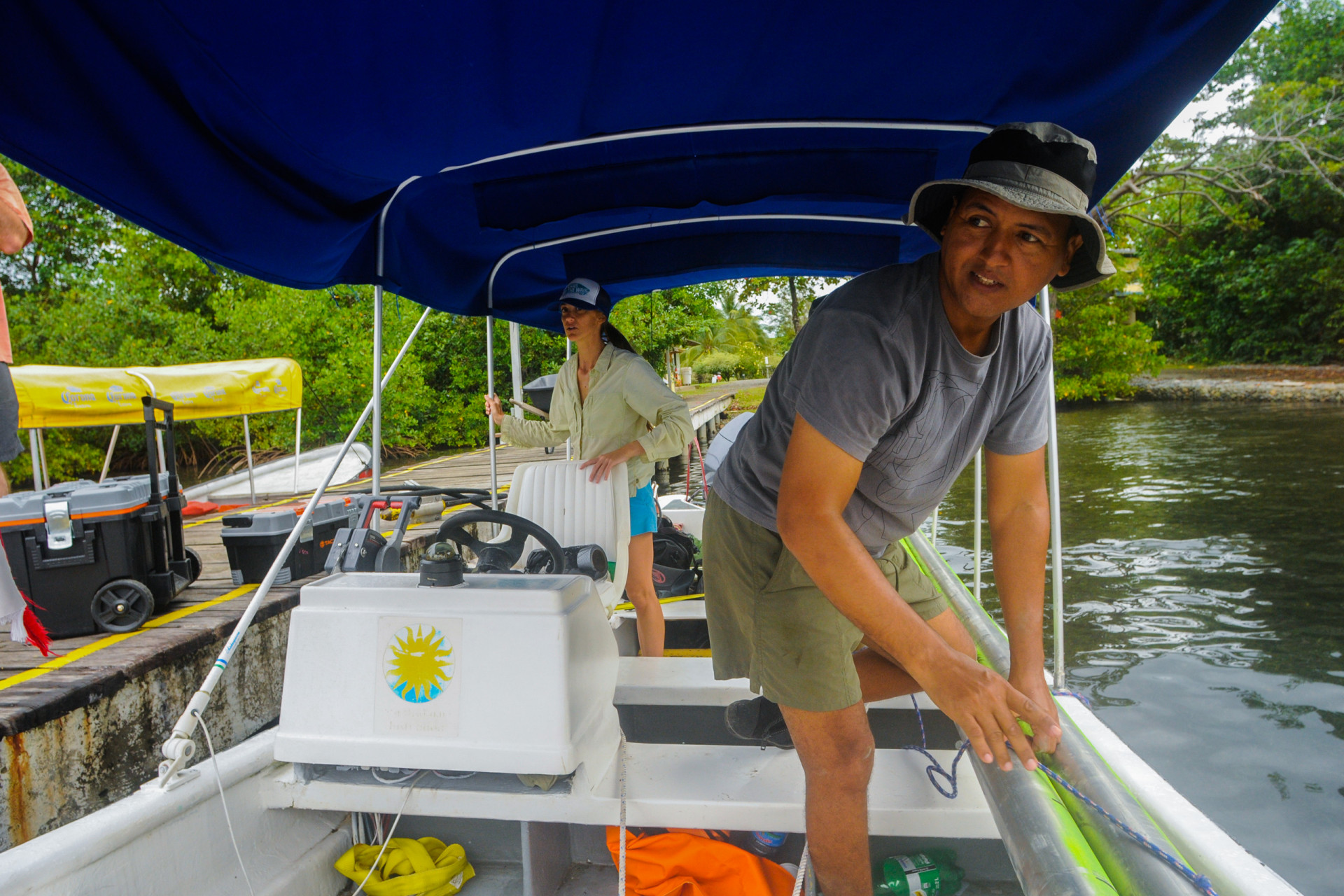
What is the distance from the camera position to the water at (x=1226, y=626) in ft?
15.7

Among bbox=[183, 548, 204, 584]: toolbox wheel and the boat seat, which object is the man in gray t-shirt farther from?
bbox=[183, 548, 204, 584]: toolbox wheel

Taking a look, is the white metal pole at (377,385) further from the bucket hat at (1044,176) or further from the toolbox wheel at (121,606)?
the toolbox wheel at (121,606)

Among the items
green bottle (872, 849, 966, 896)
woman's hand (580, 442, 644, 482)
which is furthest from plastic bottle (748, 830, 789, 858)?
woman's hand (580, 442, 644, 482)

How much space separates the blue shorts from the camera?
Result: 3730 millimetres

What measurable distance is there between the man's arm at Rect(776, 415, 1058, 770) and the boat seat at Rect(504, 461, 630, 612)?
2238mm

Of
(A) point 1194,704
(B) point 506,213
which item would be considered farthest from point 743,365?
(B) point 506,213

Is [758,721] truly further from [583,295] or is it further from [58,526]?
[58,526]

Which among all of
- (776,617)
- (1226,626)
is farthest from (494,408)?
(1226,626)

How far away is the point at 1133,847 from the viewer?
149 cm

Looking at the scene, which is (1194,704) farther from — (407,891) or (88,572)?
(88,572)

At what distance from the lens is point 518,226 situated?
9.14 feet

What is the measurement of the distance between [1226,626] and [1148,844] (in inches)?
290

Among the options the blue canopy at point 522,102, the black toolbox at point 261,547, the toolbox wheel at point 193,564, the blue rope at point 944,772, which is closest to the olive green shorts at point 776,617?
the blue rope at point 944,772

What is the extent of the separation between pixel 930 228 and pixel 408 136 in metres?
1.38
